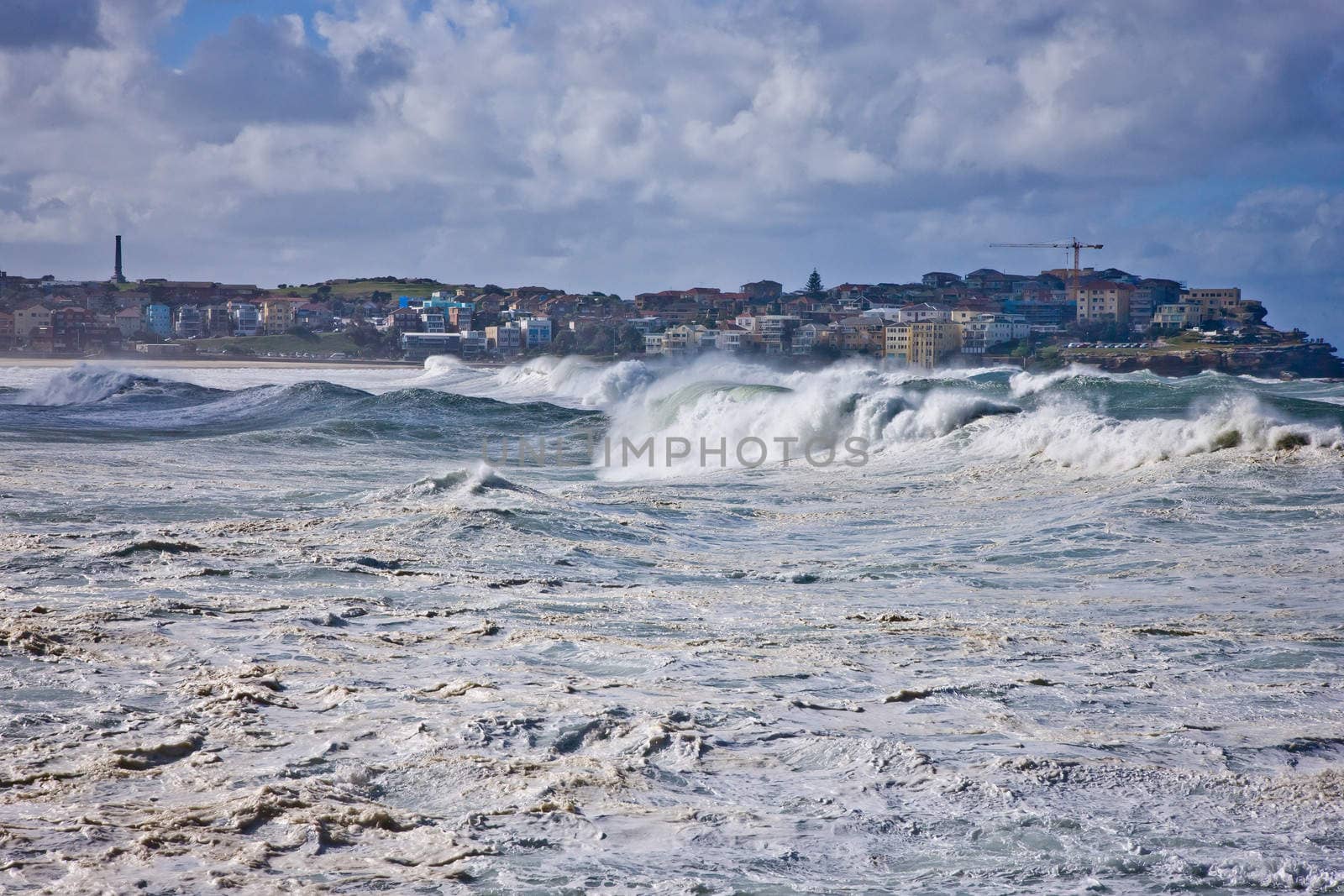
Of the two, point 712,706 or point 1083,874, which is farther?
point 712,706

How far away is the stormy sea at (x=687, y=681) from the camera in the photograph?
13.8ft

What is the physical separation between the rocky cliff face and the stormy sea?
4887cm

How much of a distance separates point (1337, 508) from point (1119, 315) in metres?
88.8

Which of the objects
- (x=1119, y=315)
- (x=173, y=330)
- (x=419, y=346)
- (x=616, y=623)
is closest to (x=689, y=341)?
(x=419, y=346)

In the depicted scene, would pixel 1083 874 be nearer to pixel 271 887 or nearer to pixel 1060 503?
pixel 271 887

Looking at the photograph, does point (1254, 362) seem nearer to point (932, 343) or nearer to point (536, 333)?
point (932, 343)

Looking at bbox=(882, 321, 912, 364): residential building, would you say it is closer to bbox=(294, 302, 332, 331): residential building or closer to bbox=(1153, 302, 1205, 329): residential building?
bbox=(1153, 302, 1205, 329): residential building

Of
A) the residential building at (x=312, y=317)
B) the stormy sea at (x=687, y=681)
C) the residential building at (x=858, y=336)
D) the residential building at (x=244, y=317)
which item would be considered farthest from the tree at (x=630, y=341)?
the stormy sea at (x=687, y=681)

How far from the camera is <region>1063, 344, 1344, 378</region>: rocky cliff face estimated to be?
60000 millimetres

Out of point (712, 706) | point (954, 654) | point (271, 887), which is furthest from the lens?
point (954, 654)

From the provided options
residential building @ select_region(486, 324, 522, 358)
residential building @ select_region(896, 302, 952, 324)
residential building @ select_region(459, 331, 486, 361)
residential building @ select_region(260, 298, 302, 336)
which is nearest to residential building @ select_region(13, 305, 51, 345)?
residential building @ select_region(260, 298, 302, 336)

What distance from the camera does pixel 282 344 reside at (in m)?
107

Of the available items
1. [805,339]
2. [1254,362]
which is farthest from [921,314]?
[1254,362]

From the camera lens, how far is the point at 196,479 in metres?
15.9
